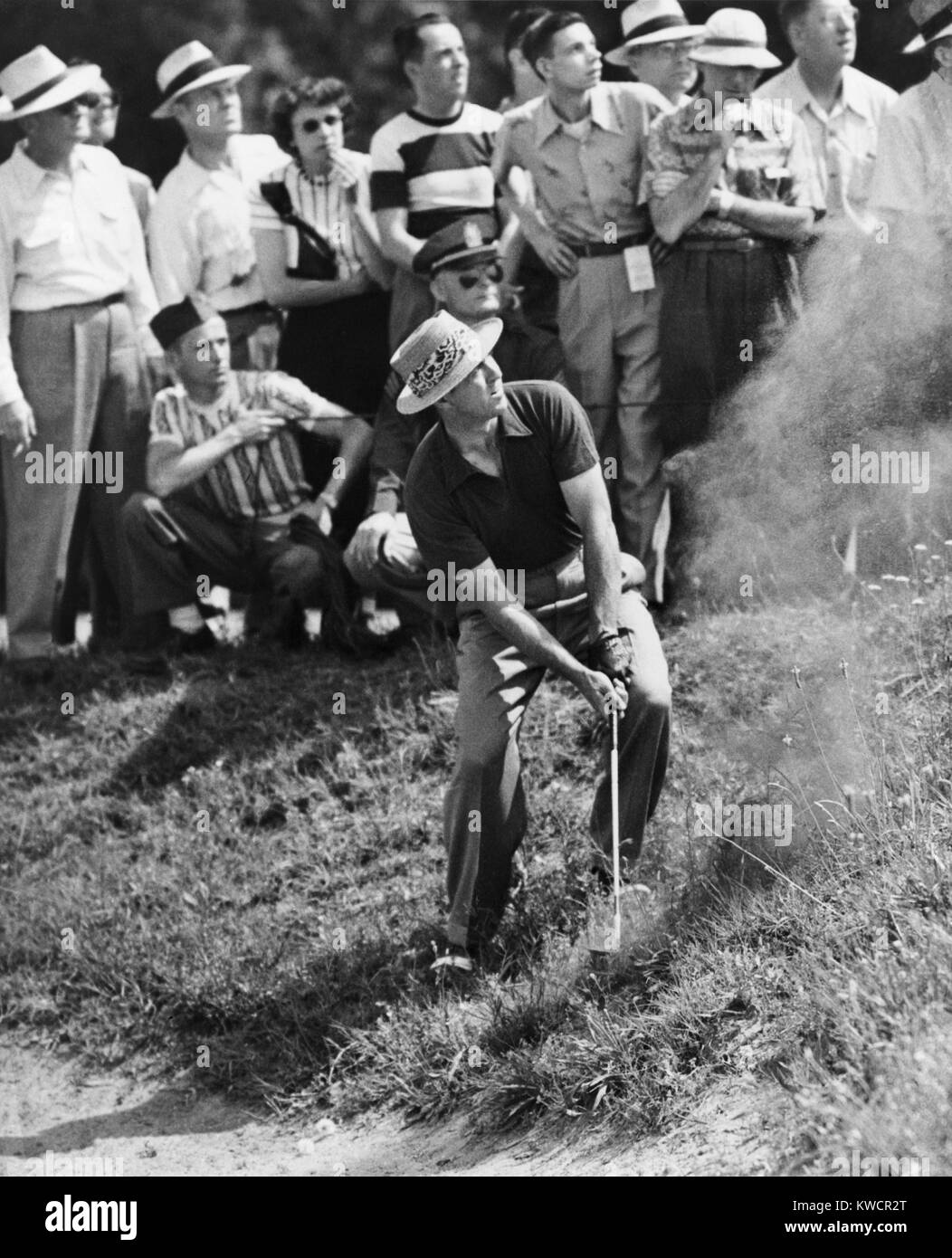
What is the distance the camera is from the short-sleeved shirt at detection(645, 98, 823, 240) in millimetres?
8945

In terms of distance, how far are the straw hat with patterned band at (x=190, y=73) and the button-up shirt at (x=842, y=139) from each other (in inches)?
107

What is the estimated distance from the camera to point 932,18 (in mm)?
8836

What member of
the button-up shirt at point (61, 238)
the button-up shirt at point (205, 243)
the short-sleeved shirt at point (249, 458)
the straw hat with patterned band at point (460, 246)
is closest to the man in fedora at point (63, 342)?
the button-up shirt at point (61, 238)

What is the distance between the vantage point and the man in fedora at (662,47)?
9422 millimetres

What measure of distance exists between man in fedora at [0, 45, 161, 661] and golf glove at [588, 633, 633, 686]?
12.1 feet

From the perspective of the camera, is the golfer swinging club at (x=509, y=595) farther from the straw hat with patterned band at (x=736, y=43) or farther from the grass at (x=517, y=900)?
the straw hat with patterned band at (x=736, y=43)

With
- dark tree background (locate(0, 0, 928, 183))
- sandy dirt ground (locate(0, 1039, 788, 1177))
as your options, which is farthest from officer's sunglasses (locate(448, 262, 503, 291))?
dark tree background (locate(0, 0, 928, 183))

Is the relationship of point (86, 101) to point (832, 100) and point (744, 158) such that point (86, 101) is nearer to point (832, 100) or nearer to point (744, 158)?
point (744, 158)

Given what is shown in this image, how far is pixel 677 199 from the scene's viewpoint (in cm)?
888

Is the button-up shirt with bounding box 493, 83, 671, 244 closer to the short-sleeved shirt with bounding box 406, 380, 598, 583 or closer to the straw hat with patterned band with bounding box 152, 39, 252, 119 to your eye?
the straw hat with patterned band with bounding box 152, 39, 252, 119

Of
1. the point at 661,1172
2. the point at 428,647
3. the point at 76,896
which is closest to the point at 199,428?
the point at 428,647

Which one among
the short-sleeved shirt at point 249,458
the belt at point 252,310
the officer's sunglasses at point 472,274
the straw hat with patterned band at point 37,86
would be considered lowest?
the short-sleeved shirt at point 249,458

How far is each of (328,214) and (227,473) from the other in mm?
1354

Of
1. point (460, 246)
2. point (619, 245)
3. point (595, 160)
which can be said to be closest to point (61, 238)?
point (460, 246)
